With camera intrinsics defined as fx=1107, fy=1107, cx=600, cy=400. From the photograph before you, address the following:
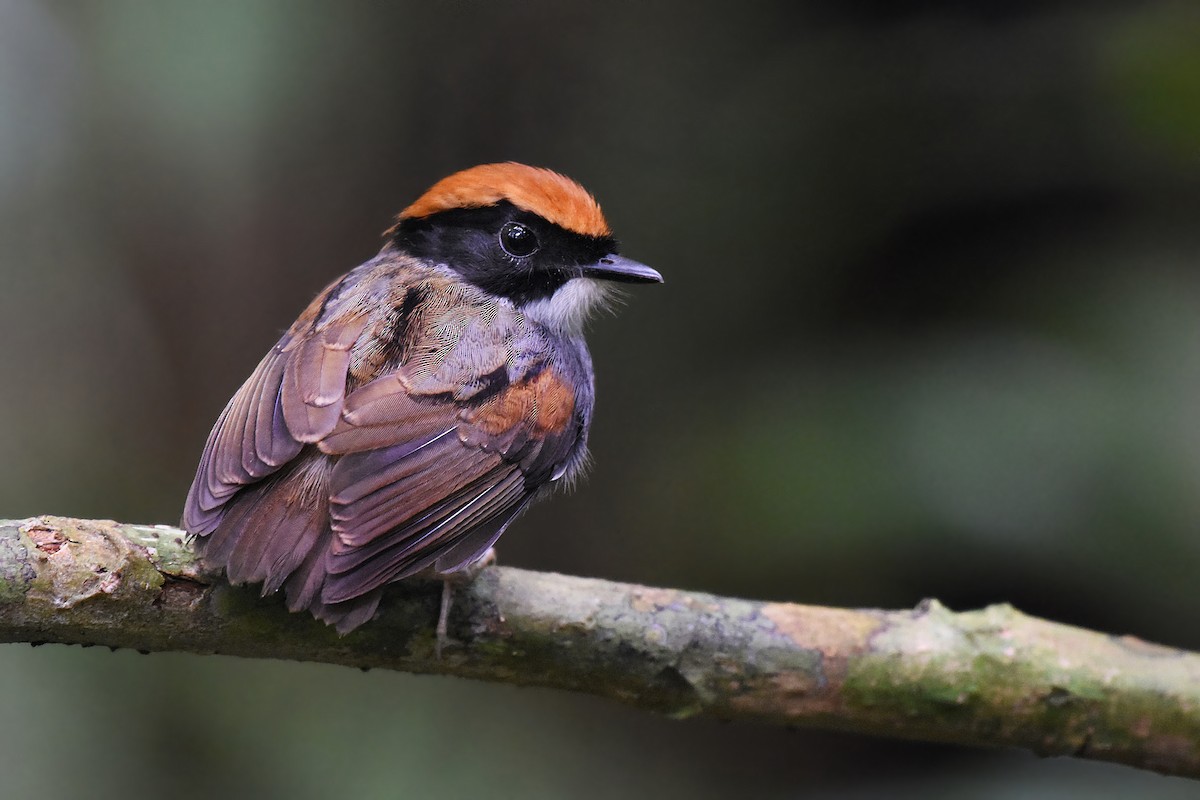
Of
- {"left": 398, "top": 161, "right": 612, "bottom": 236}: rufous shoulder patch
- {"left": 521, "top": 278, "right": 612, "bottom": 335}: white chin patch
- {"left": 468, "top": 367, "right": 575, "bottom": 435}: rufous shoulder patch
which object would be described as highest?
{"left": 398, "top": 161, "right": 612, "bottom": 236}: rufous shoulder patch

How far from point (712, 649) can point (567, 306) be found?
4.01ft

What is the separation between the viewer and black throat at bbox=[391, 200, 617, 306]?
3463 millimetres

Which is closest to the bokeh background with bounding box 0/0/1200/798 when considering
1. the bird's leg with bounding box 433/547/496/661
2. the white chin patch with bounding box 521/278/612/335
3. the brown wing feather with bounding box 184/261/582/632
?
the white chin patch with bounding box 521/278/612/335

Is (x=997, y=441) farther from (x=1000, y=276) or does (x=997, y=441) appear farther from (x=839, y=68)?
(x=839, y=68)

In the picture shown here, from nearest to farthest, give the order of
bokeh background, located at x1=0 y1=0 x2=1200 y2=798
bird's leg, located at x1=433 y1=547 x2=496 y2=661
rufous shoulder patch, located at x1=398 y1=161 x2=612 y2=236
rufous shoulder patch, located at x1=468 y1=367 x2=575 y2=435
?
bird's leg, located at x1=433 y1=547 x2=496 y2=661 < rufous shoulder patch, located at x1=468 y1=367 x2=575 y2=435 < rufous shoulder patch, located at x1=398 y1=161 x2=612 y2=236 < bokeh background, located at x1=0 y1=0 x2=1200 y2=798

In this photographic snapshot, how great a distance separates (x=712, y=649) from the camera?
287 centimetres

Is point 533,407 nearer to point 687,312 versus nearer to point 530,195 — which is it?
point 530,195

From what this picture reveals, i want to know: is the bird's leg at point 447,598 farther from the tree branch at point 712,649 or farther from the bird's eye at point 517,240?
the bird's eye at point 517,240

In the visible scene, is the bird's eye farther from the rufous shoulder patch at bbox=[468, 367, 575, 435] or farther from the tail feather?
the tail feather

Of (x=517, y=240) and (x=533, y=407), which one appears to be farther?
(x=517, y=240)

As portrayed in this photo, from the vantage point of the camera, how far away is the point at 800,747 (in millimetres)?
5141

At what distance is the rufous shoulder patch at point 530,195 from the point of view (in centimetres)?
342

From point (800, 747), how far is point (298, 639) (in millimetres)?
3207

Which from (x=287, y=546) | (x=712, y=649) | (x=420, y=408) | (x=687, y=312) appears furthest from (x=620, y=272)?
(x=687, y=312)
